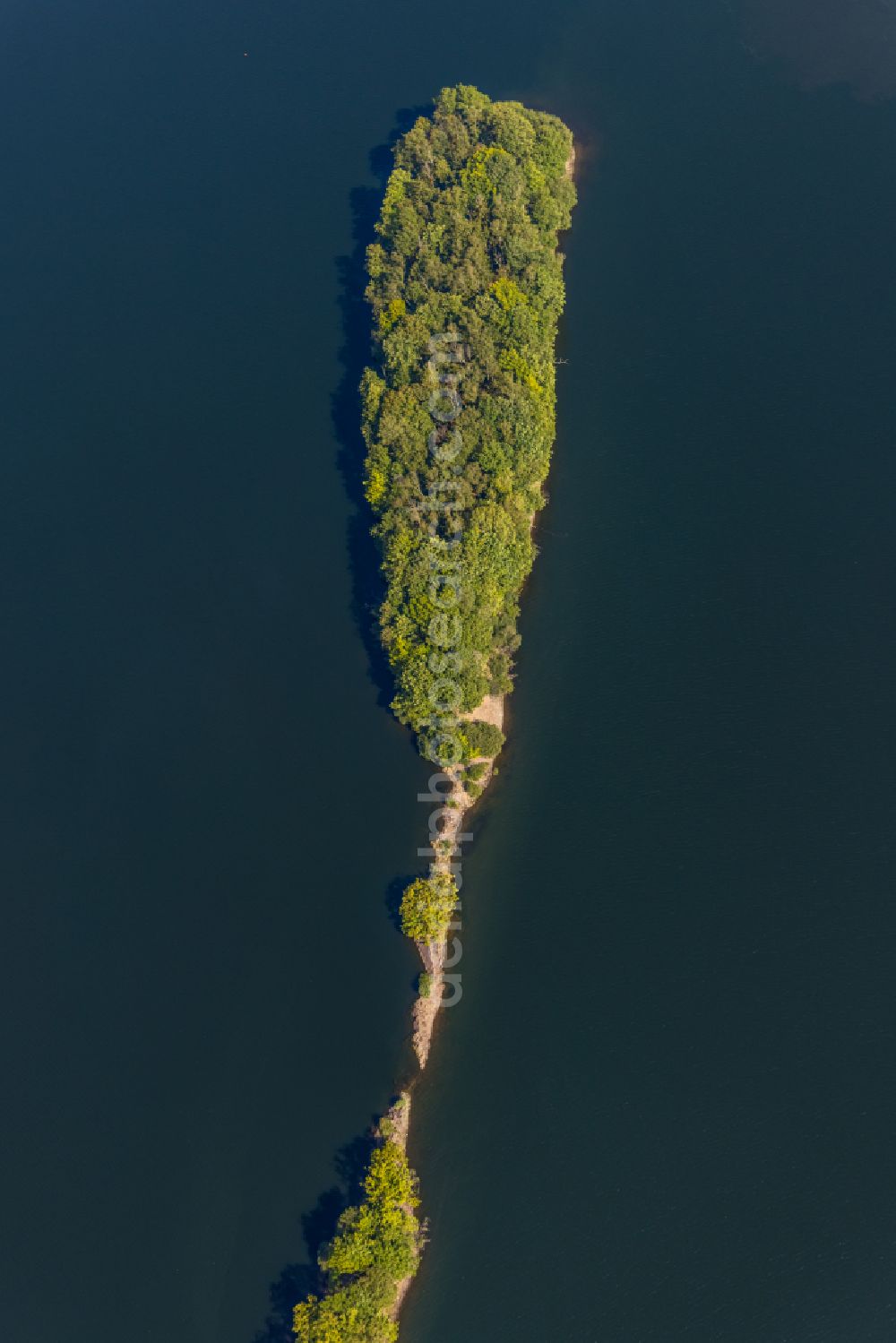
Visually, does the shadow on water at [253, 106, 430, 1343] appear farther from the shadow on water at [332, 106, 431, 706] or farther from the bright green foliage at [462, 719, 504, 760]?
the bright green foliage at [462, 719, 504, 760]

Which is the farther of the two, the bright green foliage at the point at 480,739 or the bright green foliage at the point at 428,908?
the bright green foliage at the point at 480,739

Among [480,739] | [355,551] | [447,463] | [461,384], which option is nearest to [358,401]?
[461,384]

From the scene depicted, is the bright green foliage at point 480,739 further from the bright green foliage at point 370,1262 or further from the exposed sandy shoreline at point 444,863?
the bright green foliage at point 370,1262

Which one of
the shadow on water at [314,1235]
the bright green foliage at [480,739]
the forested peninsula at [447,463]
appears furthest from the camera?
the bright green foliage at [480,739]

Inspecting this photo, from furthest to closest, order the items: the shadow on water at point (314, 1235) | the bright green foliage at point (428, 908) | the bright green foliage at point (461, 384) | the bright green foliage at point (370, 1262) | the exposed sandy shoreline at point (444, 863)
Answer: the bright green foliage at point (461, 384) → the bright green foliage at point (428, 908) → the exposed sandy shoreline at point (444, 863) → the shadow on water at point (314, 1235) → the bright green foliage at point (370, 1262)

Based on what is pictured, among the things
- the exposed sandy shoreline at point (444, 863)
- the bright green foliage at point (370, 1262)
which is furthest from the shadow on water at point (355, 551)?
the exposed sandy shoreline at point (444, 863)

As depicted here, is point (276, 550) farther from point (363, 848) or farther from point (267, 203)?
point (267, 203)
